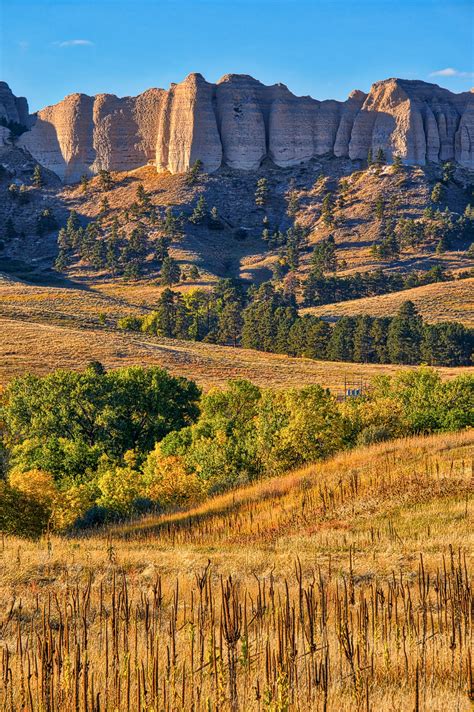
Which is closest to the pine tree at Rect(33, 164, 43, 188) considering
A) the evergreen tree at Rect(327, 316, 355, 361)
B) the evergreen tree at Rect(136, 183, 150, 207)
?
the evergreen tree at Rect(136, 183, 150, 207)

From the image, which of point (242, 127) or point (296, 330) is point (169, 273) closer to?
point (296, 330)

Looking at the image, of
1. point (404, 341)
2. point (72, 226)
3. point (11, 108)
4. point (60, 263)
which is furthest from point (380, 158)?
point (11, 108)

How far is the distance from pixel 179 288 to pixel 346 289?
28.5 meters

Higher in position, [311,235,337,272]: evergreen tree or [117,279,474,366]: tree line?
[311,235,337,272]: evergreen tree

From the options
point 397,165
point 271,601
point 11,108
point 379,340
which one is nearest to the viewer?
point 271,601

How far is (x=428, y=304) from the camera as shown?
343 feet

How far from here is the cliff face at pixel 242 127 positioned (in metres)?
172

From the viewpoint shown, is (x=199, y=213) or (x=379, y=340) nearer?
(x=379, y=340)

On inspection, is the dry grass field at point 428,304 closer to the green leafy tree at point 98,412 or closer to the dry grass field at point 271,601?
the green leafy tree at point 98,412

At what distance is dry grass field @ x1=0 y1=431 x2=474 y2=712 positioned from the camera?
7590 mm

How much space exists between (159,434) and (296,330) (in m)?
49.6

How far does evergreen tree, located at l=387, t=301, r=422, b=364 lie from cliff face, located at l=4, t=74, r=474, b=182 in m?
93.6

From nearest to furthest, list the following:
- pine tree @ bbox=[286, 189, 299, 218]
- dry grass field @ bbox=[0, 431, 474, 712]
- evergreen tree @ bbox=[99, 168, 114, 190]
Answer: dry grass field @ bbox=[0, 431, 474, 712] → pine tree @ bbox=[286, 189, 299, 218] → evergreen tree @ bbox=[99, 168, 114, 190]

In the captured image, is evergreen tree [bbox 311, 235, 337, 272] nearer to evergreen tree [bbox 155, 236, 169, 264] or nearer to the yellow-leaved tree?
evergreen tree [bbox 155, 236, 169, 264]
